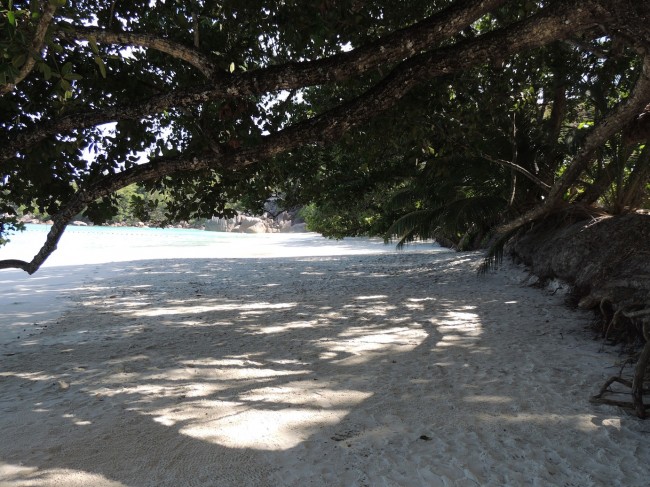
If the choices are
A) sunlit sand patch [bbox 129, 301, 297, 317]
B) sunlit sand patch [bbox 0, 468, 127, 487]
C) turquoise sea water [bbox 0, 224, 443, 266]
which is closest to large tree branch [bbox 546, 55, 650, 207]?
sunlit sand patch [bbox 0, 468, 127, 487]

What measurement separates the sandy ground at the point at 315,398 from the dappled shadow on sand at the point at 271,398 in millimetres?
16

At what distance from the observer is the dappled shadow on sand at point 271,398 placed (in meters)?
2.64

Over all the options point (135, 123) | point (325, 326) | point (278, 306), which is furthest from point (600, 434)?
point (278, 306)

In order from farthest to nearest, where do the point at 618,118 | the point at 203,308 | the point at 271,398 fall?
1. the point at 203,308
2. the point at 618,118
3. the point at 271,398

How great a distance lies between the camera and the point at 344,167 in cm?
999

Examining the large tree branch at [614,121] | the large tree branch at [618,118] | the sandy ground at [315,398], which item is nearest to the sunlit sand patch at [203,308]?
the sandy ground at [315,398]

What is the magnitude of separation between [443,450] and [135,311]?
20.4ft

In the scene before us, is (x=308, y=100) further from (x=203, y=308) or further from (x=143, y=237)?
(x=143, y=237)

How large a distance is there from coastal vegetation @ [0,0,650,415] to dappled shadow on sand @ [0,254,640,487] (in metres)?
1.19

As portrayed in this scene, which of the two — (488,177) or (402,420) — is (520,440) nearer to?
(402,420)

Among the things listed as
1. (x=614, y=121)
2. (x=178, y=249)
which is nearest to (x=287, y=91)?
(x=614, y=121)

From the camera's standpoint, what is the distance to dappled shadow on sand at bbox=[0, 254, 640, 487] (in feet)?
8.68

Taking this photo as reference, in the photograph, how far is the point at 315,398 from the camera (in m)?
3.59

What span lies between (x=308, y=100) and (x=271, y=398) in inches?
210
